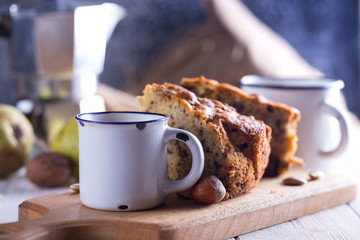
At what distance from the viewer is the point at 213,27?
77.8 inches

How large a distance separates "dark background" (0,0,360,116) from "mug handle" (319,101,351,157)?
3.62ft

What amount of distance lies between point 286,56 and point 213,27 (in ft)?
1.04

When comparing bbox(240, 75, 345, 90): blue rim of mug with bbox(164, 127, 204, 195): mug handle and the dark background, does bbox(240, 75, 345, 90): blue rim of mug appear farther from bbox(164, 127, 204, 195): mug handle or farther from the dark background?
the dark background

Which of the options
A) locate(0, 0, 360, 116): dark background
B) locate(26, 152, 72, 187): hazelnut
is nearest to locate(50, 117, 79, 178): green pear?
locate(26, 152, 72, 187): hazelnut

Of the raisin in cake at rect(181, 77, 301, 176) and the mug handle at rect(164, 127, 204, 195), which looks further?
the raisin in cake at rect(181, 77, 301, 176)

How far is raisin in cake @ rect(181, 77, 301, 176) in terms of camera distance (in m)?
1.00

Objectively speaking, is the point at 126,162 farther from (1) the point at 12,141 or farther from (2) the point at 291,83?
(2) the point at 291,83

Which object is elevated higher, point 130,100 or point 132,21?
point 132,21

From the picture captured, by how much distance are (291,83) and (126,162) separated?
65 cm

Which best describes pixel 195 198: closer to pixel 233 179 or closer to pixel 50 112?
pixel 233 179

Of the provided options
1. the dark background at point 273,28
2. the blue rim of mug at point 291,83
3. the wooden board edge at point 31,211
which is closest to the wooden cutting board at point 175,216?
the wooden board edge at point 31,211

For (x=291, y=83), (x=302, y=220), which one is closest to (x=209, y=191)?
(x=302, y=220)

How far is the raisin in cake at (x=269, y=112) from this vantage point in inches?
39.5

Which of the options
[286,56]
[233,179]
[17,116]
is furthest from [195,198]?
[286,56]
